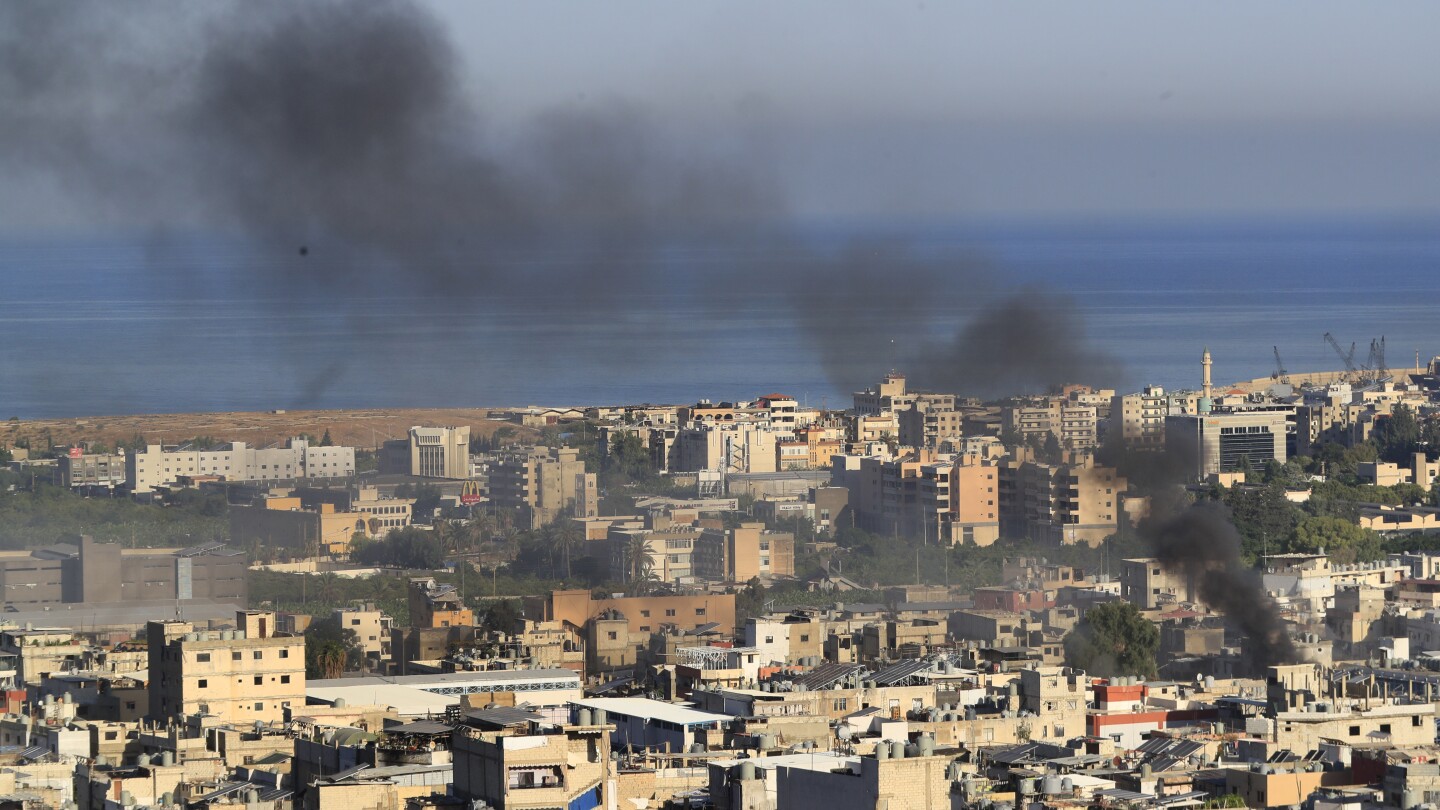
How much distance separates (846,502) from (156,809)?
3367cm

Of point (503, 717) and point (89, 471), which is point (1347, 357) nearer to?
point (89, 471)

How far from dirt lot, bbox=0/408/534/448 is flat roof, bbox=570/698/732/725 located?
35.2 m

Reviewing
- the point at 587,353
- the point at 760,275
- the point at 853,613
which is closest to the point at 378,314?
the point at 587,353

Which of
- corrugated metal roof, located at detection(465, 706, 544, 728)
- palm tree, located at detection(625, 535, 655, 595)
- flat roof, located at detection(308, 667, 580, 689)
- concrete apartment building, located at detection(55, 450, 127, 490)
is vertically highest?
concrete apartment building, located at detection(55, 450, 127, 490)

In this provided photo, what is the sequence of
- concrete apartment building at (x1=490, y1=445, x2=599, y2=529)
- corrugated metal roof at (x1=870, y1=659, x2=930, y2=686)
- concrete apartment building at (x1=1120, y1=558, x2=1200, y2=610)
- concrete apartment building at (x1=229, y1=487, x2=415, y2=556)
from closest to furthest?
corrugated metal roof at (x1=870, y1=659, x2=930, y2=686), concrete apartment building at (x1=1120, y1=558, x2=1200, y2=610), concrete apartment building at (x1=229, y1=487, x2=415, y2=556), concrete apartment building at (x1=490, y1=445, x2=599, y2=529)

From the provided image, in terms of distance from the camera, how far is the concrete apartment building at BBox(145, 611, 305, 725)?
75.8 ft

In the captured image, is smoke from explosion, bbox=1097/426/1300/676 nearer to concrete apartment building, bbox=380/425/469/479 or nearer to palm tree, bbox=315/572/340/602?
palm tree, bbox=315/572/340/602

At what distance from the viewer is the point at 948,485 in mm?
48469

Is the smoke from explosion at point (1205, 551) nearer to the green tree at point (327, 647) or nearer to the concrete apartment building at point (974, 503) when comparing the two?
the concrete apartment building at point (974, 503)

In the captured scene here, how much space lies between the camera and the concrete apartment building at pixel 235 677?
2309cm

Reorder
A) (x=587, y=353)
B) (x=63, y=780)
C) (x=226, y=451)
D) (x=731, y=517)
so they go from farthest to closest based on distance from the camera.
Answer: (x=587, y=353) < (x=226, y=451) < (x=731, y=517) < (x=63, y=780)

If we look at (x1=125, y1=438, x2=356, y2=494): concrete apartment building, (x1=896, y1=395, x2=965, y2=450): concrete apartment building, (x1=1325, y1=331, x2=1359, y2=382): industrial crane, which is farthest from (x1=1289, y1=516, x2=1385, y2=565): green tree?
(x1=1325, y1=331, x2=1359, y2=382): industrial crane

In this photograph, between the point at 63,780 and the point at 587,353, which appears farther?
the point at 587,353

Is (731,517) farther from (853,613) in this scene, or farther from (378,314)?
(378,314)
